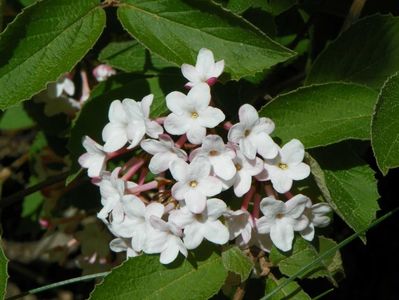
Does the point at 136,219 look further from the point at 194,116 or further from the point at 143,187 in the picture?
the point at 194,116

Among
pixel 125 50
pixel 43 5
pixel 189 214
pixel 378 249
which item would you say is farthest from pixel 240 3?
pixel 378 249

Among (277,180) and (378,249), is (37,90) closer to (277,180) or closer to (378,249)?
(277,180)

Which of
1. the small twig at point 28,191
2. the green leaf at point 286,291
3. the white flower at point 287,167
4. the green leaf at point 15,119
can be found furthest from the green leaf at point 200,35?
the green leaf at point 15,119

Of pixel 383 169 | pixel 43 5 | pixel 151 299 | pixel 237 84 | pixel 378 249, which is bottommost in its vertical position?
pixel 378 249

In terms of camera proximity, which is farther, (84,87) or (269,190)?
(84,87)

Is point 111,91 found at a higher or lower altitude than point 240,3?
lower

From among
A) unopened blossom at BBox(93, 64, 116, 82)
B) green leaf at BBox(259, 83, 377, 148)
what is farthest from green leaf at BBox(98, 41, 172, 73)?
green leaf at BBox(259, 83, 377, 148)

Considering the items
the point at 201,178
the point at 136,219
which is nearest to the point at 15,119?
the point at 136,219
